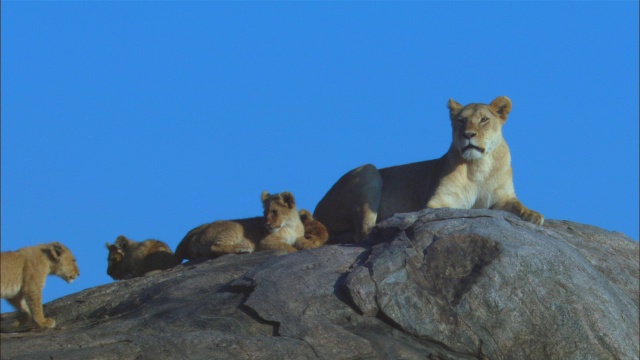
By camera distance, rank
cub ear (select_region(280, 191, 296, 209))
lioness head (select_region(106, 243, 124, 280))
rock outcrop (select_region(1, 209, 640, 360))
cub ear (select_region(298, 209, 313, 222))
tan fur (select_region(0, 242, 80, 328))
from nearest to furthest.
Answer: rock outcrop (select_region(1, 209, 640, 360)), tan fur (select_region(0, 242, 80, 328)), cub ear (select_region(280, 191, 296, 209)), lioness head (select_region(106, 243, 124, 280)), cub ear (select_region(298, 209, 313, 222))

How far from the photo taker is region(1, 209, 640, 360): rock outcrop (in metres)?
9.98

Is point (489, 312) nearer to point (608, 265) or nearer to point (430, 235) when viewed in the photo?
point (430, 235)

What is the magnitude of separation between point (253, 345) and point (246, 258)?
3005 millimetres

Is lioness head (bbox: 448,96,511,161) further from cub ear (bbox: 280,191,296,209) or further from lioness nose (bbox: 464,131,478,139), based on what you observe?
cub ear (bbox: 280,191,296,209)

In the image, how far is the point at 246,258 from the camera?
1261 cm

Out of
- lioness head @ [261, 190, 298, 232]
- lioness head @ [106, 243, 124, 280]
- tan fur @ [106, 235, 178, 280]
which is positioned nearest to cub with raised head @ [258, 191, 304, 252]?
lioness head @ [261, 190, 298, 232]

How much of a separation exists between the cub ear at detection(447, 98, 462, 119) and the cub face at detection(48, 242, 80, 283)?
203 inches

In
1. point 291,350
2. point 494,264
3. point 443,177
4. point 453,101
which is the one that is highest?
point 453,101

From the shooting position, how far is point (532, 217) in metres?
12.8

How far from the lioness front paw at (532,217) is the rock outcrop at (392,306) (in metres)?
0.95

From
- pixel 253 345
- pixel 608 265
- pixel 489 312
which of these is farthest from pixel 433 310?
pixel 608 265

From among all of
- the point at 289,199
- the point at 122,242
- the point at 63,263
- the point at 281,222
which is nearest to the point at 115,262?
the point at 122,242

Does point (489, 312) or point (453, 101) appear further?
point (453, 101)

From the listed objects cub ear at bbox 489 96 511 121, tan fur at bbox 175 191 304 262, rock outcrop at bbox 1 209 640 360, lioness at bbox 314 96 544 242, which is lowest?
rock outcrop at bbox 1 209 640 360
